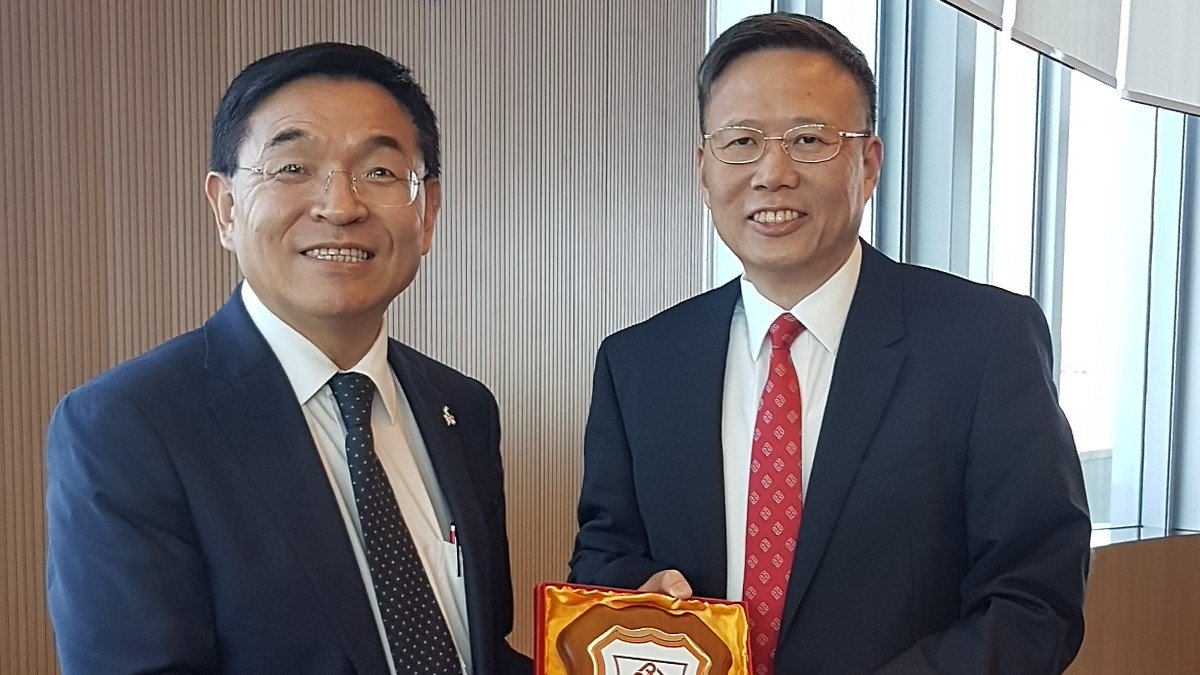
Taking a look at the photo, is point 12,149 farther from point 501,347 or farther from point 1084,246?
A: point 1084,246

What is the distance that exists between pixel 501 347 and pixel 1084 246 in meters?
2.25

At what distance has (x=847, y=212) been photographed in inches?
73.9

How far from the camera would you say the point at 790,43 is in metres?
1.87

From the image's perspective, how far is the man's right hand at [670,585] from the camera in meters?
1.70

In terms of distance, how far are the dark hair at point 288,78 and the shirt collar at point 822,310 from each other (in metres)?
0.63

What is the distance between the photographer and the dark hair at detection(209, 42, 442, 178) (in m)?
1.65

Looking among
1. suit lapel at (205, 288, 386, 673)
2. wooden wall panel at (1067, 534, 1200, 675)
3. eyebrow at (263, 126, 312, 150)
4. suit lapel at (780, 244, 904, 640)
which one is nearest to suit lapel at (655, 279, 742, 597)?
suit lapel at (780, 244, 904, 640)

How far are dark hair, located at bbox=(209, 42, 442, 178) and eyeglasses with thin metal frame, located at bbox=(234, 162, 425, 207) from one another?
66 mm

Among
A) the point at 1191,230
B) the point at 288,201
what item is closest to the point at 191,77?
the point at 288,201

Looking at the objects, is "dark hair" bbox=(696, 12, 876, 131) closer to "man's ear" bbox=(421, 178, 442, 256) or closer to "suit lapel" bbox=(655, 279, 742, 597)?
"suit lapel" bbox=(655, 279, 742, 597)

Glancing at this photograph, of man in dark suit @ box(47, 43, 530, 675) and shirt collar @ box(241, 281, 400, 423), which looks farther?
shirt collar @ box(241, 281, 400, 423)

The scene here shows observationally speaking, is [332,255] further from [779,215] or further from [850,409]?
[850,409]

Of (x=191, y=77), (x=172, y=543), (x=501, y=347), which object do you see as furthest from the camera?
(x=501, y=347)

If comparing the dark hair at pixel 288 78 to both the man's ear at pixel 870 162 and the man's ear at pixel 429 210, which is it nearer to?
→ the man's ear at pixel 429 210
